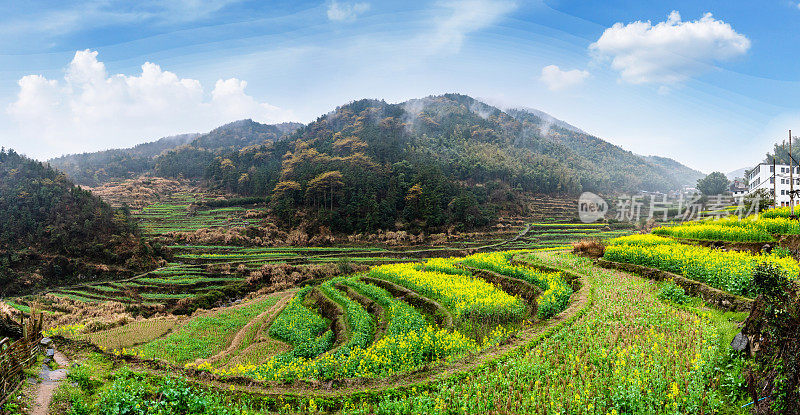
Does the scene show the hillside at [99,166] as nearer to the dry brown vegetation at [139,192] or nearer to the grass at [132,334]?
the dry brown vegetation at [139,192]

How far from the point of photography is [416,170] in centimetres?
5925

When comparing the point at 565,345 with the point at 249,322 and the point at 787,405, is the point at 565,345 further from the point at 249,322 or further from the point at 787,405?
the point at 249,322

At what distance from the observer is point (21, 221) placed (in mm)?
34500

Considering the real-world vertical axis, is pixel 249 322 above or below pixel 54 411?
below

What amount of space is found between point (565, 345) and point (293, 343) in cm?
1014

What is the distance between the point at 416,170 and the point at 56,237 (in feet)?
149

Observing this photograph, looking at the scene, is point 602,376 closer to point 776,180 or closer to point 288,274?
point 288,274

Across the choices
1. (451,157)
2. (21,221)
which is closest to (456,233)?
(451,157)

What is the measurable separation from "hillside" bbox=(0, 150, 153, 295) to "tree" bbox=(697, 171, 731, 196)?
279 feet

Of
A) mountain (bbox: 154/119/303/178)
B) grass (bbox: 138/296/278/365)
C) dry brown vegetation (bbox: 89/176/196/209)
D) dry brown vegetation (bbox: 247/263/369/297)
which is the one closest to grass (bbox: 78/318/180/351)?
grass (bbox: 138/296/278/365)

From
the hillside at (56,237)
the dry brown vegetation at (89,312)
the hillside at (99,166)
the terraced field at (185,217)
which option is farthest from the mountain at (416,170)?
the hillside at (99,166)

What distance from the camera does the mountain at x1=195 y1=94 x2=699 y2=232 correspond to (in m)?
51.0

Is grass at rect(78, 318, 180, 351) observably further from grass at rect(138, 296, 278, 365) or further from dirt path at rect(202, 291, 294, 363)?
dirt path at rect(202, 291, 294, 363)

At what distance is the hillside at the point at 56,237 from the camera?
1208 inches
